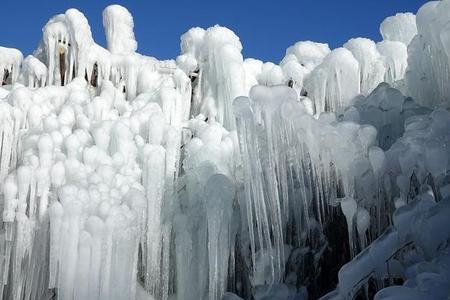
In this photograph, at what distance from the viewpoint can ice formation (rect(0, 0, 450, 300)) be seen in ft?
26.0

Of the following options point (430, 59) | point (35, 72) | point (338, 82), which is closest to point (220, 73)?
point (338, 82)

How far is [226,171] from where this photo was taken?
9.30 meters

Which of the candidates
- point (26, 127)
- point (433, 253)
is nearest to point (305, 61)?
point (26, 127)

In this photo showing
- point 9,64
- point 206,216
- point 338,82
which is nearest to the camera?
point 206,216

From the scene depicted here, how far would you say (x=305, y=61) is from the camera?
37.7 feet

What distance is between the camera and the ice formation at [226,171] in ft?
26.0

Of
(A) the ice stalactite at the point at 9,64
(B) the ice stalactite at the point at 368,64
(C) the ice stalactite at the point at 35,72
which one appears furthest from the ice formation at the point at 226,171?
(A) the ice stalactite at the point at 9,64

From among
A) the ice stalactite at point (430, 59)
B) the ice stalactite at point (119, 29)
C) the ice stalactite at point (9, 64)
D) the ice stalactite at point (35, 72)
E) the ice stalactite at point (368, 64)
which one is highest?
the ice stalactite at point (119, 29)

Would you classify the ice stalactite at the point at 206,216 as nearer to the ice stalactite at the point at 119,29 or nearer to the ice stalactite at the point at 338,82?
the ice stalactite at the point at 338,82

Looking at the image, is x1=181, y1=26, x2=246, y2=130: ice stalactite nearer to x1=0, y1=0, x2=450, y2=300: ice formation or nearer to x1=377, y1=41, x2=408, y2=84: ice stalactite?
x1=0, y1=0, x2=450, y2=300: ice formation

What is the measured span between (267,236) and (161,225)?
1.91 m

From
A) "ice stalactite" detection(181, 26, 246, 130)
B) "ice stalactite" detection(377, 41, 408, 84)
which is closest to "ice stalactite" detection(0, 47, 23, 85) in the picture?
"ice stalactite" detection(181, 26, 246, 130)

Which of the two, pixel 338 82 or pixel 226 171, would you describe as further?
pixel 338 82

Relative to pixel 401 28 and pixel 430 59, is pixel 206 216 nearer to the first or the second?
pixel 430 59
